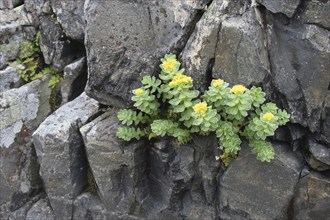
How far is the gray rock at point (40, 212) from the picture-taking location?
6.62 metres

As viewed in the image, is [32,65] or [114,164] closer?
[114,164]

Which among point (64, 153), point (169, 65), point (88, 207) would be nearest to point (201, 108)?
point (169, 65)

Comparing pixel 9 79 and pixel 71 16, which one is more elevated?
pixel 71 16

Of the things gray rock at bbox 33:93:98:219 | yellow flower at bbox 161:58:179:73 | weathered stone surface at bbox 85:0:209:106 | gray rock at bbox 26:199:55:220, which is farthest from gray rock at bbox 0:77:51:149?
yellow flower at bbox 161:58:179:73

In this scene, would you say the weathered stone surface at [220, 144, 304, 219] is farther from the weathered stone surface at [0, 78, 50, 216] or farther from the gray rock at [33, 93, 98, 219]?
the weathered stone surface at [0, 78, 50, 216]

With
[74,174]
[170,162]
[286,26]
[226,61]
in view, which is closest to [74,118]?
[74,174]

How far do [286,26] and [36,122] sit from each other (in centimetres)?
417

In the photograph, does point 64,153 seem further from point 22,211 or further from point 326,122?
point 326,122

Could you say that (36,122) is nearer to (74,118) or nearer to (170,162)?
(74,118)

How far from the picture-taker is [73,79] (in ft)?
22.2

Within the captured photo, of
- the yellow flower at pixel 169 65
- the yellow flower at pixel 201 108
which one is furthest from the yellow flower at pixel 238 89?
the yellow flower at pixel 169 65

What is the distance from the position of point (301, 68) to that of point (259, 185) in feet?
5.51

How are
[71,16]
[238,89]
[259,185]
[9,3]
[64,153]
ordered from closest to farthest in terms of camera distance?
[238,89] → [259,185] → [64,153] → [71,16] → [9,3]

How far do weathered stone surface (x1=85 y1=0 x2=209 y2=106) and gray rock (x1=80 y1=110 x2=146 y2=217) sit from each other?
29.2 inches
